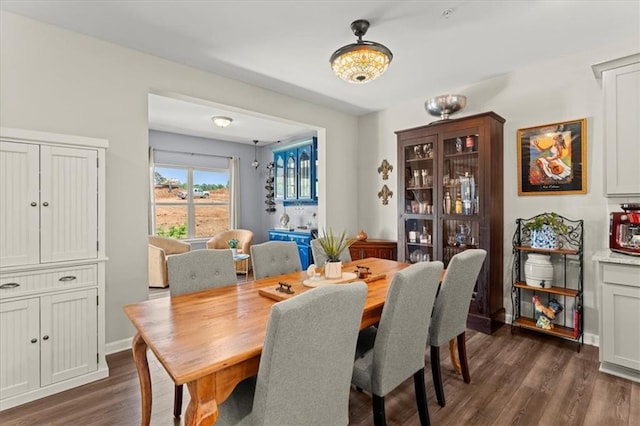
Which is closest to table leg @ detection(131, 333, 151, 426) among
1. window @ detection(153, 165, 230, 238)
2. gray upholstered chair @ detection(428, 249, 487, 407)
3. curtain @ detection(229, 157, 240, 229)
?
gray upholstered chair @ detection(428, 249, 487, 407)

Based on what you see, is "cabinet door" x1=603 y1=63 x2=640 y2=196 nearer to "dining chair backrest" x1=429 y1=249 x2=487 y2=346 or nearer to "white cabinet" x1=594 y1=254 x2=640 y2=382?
"white cabinet" x1=594 y1=254 x2=640 y2=382

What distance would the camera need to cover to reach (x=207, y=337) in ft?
4.40

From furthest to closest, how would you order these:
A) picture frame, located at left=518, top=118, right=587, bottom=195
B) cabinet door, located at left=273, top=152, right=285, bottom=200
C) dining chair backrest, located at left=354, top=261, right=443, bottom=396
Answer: cabinet door, located at left=273, top=152, right=285, bottom=200 < picture frame, located at left=518, top=118, right=587, bottom=195 < dining chair backrest, located at left=354, top=261, right=443, bottom=396

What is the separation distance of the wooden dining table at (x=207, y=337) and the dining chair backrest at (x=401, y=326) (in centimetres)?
19

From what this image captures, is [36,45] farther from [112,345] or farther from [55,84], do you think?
[112,345]

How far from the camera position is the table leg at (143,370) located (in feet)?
5.30

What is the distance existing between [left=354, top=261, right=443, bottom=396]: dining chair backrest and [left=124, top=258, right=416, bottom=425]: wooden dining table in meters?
0.19

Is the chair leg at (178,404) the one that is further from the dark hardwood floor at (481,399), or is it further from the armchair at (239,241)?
the armchair at (239,241)

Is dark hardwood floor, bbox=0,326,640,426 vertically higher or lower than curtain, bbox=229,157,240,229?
lower

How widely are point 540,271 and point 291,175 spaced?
4.37 metres

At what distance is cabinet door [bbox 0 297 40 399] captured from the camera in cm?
203

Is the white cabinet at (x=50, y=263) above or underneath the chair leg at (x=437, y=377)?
above

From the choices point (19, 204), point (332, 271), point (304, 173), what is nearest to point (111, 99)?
point (19, 204)

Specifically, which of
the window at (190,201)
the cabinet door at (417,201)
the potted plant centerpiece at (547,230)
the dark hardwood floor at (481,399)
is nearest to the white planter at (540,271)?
the potted plant centerpiece at (547,230)
